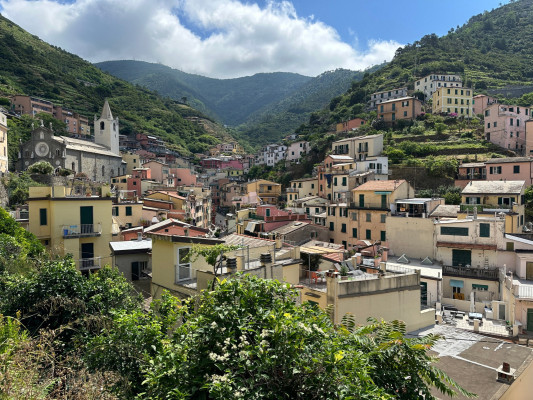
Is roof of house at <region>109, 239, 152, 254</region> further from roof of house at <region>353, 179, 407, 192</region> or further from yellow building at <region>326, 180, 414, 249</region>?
roof of house at <region>353, 179, 407, 192</region>

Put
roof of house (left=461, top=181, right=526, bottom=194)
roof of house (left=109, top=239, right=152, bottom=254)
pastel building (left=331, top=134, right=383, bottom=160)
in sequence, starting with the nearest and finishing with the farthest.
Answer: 1. roof of house (left=109, top=239, right=152, bottom=254)
2. roof of house (left=461, top=181, right=526, bottom=194)
3. pastel building (left=331, top=134, right=383, bottom=160)

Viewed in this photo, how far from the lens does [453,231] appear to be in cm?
2591

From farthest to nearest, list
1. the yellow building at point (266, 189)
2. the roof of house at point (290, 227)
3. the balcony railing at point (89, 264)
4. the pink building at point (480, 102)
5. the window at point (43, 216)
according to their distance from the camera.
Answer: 1. the pink building at point (480, 102)
2. the yellow building at point (266, 189)
3. the roof of house at point (290, 227)
4. the window at point (43, 216)
5. the balcony railing at point (89, 264)

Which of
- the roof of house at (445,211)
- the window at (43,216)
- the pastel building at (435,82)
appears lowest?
the roof of house at (445,211)

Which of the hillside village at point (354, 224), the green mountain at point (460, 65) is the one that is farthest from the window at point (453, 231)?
the green mountain at point (460, 65)

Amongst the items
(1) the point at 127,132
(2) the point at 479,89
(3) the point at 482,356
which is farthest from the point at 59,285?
(2) the point at 479,89

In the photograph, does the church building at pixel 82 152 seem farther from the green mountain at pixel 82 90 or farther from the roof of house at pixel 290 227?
the roof of house at pixel 290 227

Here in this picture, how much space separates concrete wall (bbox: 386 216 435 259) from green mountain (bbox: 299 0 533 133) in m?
55.2

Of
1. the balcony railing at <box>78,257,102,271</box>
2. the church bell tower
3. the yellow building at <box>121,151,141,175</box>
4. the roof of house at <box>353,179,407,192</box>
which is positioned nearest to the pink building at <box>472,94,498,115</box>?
the roof of house at <box>353,179,407,192</box>

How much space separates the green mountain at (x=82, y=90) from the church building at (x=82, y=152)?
22.3 meters

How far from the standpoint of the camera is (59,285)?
29.6ft

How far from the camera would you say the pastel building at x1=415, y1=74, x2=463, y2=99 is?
82500mm

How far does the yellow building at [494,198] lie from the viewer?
99.9 ft

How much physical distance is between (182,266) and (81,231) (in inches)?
394
